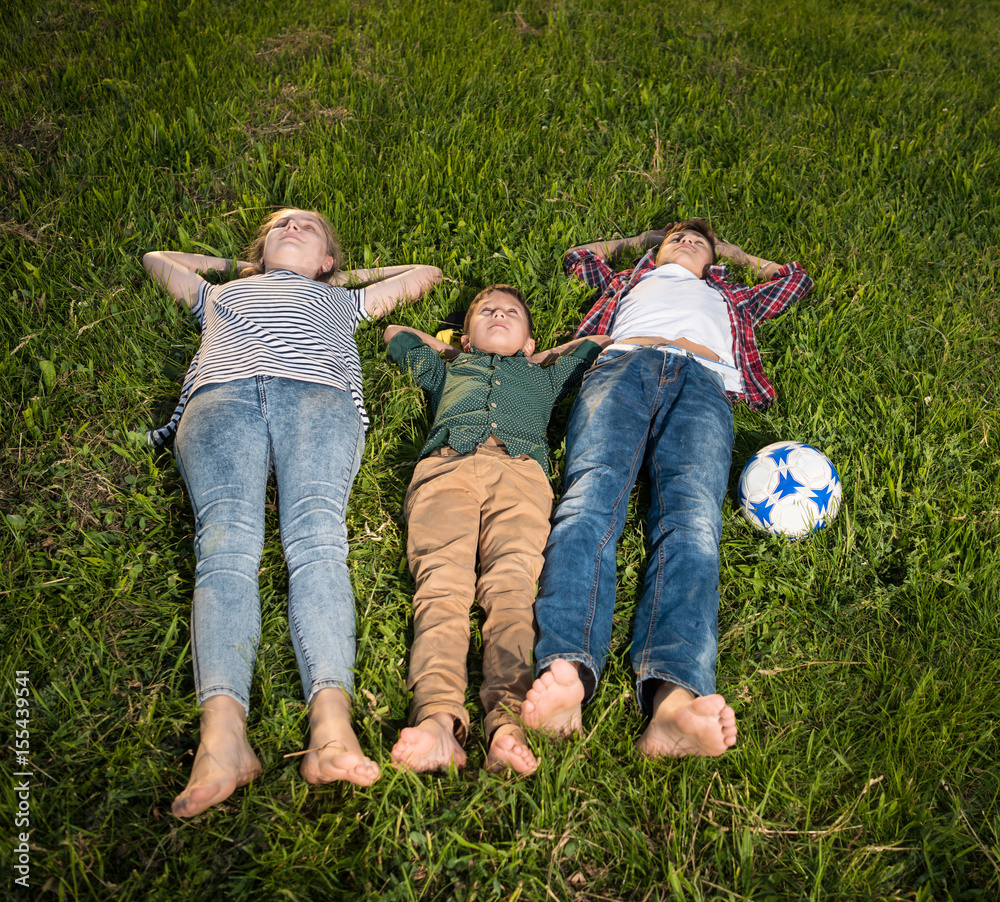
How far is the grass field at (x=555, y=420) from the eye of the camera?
241 centimetres

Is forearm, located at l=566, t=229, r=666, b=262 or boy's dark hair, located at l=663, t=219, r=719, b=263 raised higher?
boy's dark hair, located at l=663, t=219, r=719, b=263

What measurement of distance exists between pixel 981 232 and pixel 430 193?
14.1ft

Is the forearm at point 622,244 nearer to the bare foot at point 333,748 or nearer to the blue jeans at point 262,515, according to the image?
the blue jeans at point 262,515

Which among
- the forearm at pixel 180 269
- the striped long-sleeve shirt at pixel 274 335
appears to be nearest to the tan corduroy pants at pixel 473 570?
the striped long-sleeve shirt at pixel 274 335

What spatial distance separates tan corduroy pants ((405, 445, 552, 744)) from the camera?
2758 millimetres

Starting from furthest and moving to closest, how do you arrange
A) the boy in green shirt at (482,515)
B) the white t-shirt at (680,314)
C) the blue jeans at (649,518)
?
the white t-shirt at (680,314) → the blue jeans at (649,518) → the boy in green shirt at (482,515)

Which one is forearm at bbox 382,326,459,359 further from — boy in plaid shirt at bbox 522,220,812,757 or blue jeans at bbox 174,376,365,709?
boy in plaid shirt at bbox 522,220,812,757

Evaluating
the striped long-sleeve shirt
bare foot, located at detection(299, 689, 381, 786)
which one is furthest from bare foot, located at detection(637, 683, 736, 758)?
the striped long-sleeve shirt

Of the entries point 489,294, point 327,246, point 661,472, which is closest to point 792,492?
point 661,472

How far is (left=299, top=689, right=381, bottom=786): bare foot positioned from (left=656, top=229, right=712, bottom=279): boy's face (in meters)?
3.53

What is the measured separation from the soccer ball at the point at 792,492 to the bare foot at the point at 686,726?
Answer: 1112 mm

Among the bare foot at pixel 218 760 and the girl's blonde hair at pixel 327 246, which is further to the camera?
the girl's blonde hair at pixel 327 246

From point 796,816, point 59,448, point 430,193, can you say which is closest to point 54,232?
point 59,448

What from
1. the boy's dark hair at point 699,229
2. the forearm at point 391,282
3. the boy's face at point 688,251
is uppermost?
the boy's dark hair at point 699,229
